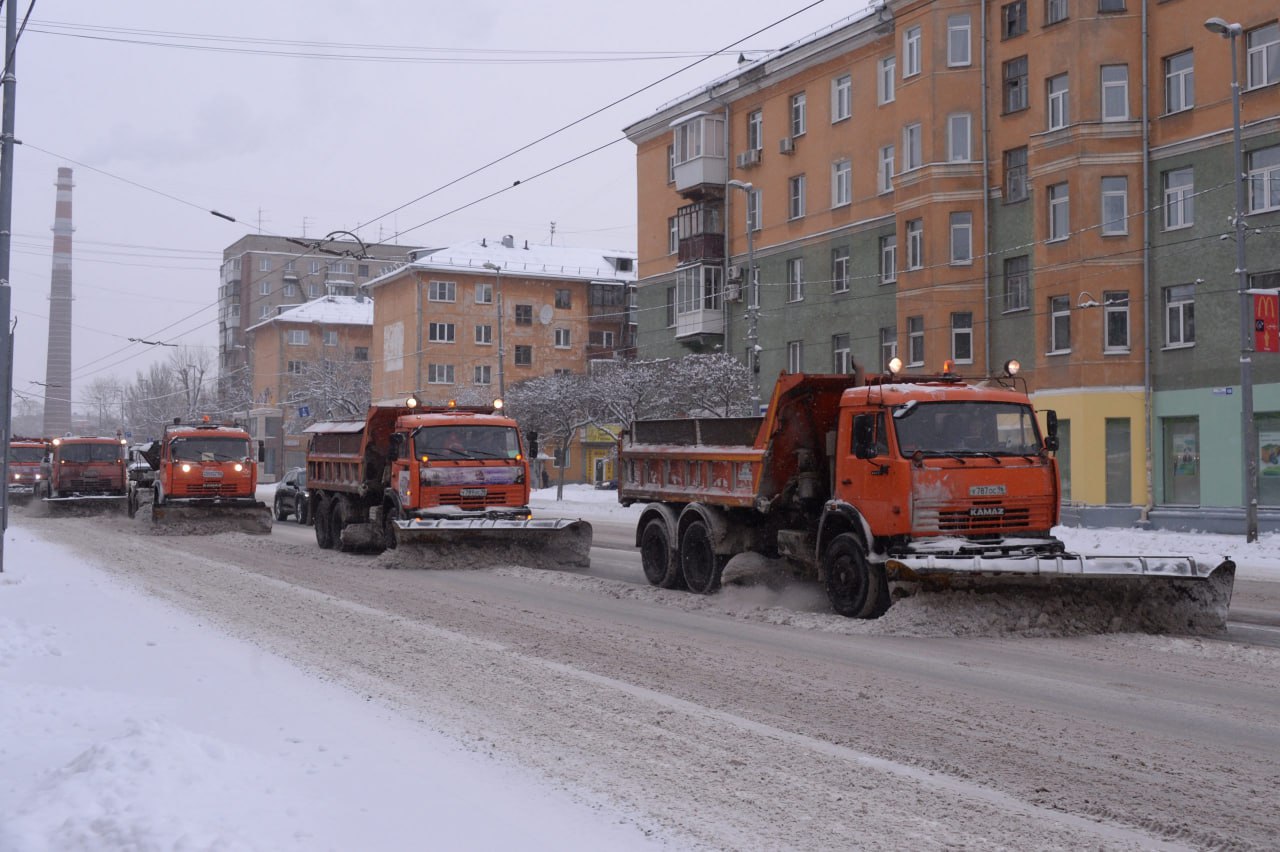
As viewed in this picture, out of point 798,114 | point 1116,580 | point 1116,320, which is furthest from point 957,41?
point 1116,580

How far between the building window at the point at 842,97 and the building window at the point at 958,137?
5.45 meters

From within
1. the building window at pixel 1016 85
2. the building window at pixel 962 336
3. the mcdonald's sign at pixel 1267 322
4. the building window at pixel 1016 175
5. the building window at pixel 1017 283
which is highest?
the building window at pixel 1016 85

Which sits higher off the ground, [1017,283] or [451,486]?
[1017,283]

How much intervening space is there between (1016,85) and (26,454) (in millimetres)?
33580

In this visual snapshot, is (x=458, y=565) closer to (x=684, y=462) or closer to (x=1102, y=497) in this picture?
(x=684, y=462)

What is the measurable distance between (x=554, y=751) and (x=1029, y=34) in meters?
32.2

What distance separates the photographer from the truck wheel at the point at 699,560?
15750 mm

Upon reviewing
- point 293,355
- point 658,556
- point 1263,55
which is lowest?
point 658,556

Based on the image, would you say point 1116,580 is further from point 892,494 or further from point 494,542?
point 494,542

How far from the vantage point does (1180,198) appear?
1261 inches

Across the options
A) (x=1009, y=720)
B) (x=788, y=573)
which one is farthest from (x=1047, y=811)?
(x=788, y=573)

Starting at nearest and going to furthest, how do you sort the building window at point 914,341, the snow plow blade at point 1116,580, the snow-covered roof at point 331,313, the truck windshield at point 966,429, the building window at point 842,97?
the snow plow blade at point 1116,580
the truck windshield at point 966,429
the building window at point 914,341
the building window at point 842,97
the snow-covered roof at point 331,313

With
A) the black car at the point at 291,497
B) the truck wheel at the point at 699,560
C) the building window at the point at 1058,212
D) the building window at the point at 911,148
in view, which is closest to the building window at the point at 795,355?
the building window at the point at 911,148

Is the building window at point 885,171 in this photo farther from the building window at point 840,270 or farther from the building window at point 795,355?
the building window at point 795,355
